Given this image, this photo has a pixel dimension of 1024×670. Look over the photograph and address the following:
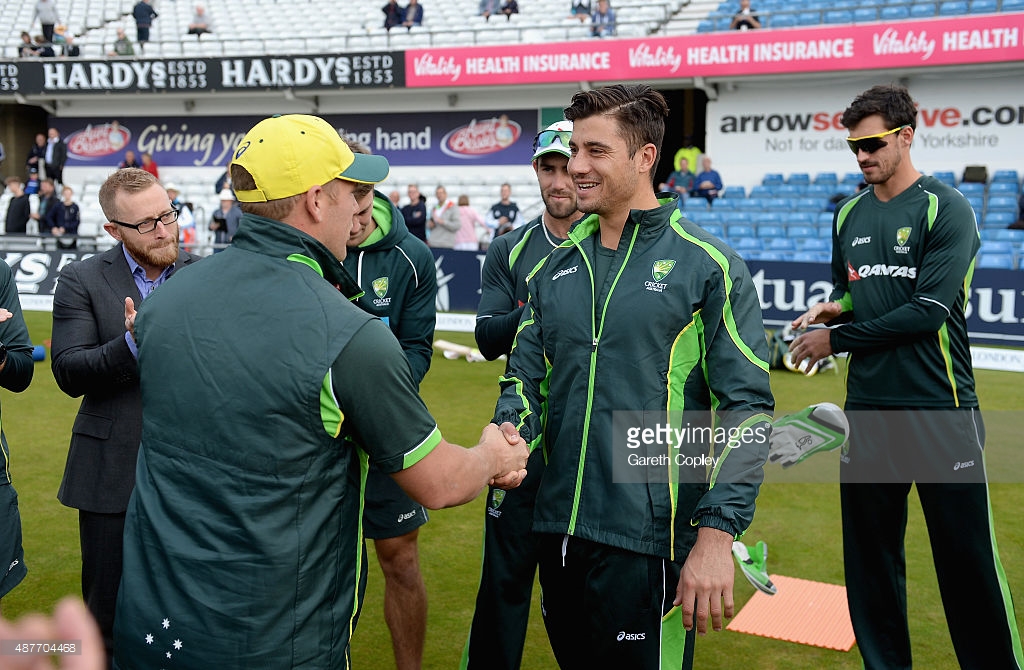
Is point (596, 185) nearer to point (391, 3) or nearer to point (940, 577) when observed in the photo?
point (940, 577)

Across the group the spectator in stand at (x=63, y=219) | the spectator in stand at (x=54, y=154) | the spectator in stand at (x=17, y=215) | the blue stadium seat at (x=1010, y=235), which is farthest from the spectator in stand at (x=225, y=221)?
the blue stadium seat at (x=1010, y=235)

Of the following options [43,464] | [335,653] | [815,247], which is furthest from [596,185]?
[815,247]

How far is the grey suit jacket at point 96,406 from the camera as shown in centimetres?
357

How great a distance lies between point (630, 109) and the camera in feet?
9.71

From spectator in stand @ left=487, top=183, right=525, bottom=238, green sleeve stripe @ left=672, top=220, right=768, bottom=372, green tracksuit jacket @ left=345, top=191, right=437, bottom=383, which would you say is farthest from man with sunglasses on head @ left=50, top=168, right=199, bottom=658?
spectator in stand @ left=487, top=183, right=525, bottom=238

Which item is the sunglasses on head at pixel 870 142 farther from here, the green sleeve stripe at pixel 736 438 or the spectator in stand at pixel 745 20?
the spectator in stand at pixel 745 20

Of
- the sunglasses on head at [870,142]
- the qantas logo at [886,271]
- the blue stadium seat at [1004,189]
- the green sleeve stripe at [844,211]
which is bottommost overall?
the qantas logo at [886,271]

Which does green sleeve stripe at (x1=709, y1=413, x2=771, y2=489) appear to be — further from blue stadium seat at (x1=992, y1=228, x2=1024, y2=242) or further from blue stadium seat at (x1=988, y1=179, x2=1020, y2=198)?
blue stadium seat at (x1=988, y1=179, x2=1020, y2=198)

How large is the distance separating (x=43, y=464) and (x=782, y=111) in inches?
713

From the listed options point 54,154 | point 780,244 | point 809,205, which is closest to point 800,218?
point 809,205

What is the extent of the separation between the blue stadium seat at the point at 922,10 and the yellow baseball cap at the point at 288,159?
63.9 feet

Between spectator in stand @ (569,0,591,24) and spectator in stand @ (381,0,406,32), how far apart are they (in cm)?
484

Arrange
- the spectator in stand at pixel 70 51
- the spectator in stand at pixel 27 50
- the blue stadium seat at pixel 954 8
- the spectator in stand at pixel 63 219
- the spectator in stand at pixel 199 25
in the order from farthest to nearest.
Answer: the spectator in stand at pixel 199 25
the spectator in stand at pixel 27 50
the spectator in stand at pixel 70 51
the spectator in stand at pixel 63 219
the blue stadium seat at pixel 954 8

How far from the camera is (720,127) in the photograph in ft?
72.5
